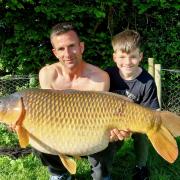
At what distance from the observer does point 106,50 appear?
7199 millimetres

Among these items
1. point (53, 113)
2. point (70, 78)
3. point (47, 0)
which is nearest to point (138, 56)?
point (70, 78)

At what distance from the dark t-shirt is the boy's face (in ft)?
0.25

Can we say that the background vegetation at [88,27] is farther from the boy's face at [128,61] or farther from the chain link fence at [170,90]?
the boy's face at [128,61]

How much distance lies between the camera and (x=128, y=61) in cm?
397

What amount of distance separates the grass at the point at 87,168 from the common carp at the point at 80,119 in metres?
0.98

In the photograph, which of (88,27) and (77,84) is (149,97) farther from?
(88,27)

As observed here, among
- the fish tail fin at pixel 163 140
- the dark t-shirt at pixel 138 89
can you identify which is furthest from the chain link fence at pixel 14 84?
the fish tail fin at pixel 163 140

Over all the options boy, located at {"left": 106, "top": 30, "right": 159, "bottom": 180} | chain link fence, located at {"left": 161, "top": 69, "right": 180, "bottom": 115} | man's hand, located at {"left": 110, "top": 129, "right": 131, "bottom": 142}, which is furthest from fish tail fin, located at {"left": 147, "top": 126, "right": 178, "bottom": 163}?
chain link fence, located at {"left": 161, "top": 69, "right": 180, "bottom": 115}

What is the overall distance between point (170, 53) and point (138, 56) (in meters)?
3.51

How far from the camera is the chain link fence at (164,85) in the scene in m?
6.58

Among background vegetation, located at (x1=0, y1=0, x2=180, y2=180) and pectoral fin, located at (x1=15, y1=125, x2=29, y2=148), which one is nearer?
pectoral fin, located at (x1=15, y1=125, x2=29, y2=148)

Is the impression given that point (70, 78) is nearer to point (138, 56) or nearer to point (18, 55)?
point (138, 56)

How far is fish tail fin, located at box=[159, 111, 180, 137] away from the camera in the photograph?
339cm

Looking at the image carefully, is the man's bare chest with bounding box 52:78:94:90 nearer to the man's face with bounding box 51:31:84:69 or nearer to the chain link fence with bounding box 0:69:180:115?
the man's face with bounding box 51:31:84:69
